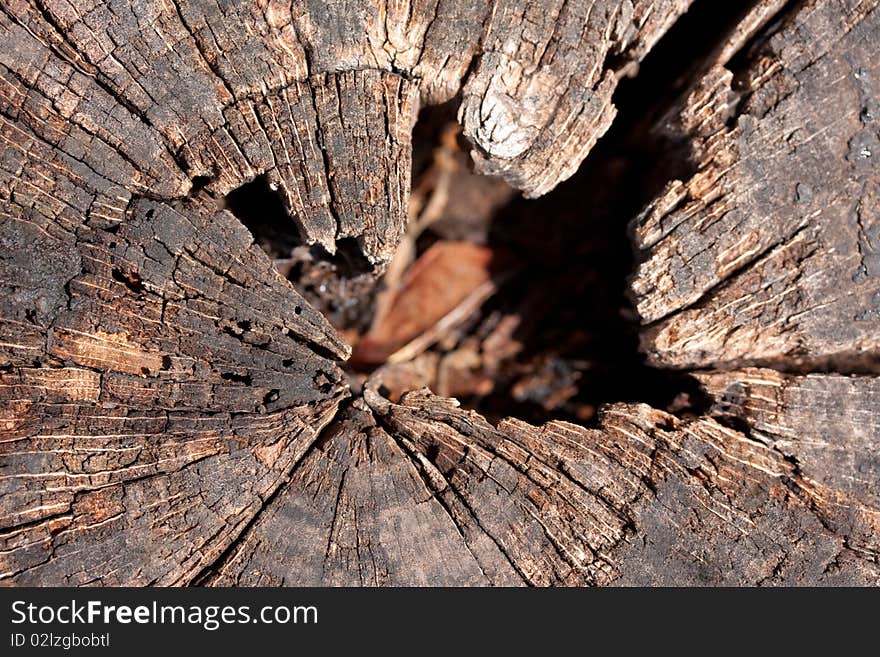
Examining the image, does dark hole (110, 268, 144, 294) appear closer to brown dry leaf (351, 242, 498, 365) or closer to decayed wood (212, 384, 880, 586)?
decayed wood (212, 384, 880, 586)

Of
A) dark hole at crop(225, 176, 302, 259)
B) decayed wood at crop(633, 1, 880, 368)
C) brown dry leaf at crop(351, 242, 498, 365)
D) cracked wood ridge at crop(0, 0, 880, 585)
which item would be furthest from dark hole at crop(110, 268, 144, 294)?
decayed wood at crop(633, 1, 880, 368)

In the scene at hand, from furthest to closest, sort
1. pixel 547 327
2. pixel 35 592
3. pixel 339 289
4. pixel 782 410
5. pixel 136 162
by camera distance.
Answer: pixel 547 327
pixel 339 289
pixel 782 410
pixel 136 162
pixel 35 592

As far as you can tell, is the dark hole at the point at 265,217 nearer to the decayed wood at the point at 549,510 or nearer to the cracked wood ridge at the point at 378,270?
the cracked wood ridge at the point at 378,270

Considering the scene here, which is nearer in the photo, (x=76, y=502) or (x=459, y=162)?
(x=76, y=502)

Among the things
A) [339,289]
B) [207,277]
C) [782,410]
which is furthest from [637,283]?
[207,277]

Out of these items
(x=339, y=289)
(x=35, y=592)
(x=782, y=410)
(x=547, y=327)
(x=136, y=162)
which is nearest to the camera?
(x=35, y=592)

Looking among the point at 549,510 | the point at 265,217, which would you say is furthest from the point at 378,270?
the point at 549,510

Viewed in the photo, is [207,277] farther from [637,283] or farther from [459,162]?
[459,162]

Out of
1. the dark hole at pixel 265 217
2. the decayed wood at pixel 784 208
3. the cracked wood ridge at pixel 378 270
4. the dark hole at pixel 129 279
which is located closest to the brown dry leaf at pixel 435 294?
the dark hole at pixel 265 217

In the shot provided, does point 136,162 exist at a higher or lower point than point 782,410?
higher
